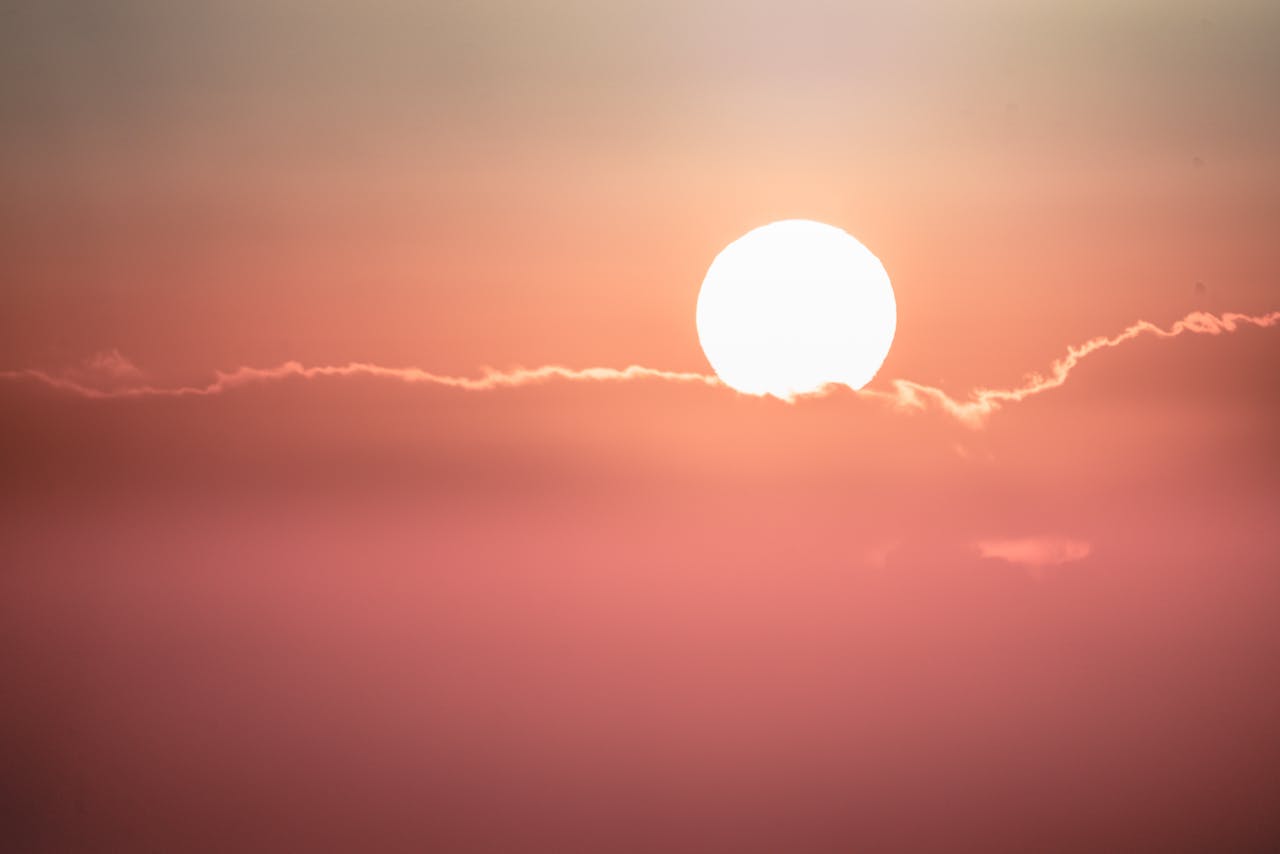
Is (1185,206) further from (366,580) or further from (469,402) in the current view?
(366,580)


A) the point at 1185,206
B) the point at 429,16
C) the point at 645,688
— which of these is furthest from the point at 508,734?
the point at 1185,206

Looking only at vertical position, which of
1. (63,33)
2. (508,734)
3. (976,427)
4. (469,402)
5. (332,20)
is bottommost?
(508,734)

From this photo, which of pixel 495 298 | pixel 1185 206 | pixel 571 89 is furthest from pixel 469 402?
pixel 1185 206

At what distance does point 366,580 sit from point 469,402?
1.69 feet

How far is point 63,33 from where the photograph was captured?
186cm

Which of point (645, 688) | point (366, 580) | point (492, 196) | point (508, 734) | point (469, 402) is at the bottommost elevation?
point (508, 734)

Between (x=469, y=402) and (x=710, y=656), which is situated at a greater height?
(x=469, y=402)

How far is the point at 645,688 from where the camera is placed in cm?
193

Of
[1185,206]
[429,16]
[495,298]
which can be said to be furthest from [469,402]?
[1185,206]

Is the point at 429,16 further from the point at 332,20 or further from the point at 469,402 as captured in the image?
the point at 469,402

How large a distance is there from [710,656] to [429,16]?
5.70ft

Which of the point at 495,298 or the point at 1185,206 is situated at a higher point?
the point at 1185,206

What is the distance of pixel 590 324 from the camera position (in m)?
1.89

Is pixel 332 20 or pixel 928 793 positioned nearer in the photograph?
pixel 332 20
